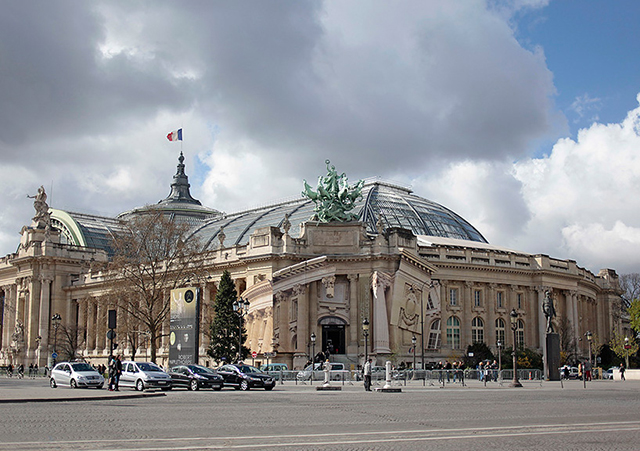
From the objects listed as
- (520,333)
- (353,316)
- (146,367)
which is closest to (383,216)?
(520,333)

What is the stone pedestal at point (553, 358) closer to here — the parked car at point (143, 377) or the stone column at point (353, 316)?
the stone column at point (353, 316)

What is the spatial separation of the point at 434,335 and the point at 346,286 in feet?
46.6

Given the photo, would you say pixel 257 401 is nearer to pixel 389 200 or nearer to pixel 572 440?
pixel 572 440

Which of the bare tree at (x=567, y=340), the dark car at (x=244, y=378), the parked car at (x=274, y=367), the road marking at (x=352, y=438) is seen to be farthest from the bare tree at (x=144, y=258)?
the road marking at (x=352, y=438)

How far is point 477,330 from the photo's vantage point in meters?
95.3

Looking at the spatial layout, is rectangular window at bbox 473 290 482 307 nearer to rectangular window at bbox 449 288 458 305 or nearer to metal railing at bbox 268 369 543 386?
rectangular window at bbox 449 288 458 305

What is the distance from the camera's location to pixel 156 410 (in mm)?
27875

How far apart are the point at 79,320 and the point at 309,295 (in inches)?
1863

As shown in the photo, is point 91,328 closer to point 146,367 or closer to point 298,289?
point 298,289

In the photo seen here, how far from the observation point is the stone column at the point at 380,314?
78.1 meters

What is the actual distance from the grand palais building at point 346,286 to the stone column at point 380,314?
0.11m

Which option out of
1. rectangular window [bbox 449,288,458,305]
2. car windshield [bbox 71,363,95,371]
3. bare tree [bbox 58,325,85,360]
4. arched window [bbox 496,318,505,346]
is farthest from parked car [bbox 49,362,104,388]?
bare tree [bbox 58,325,85,360]

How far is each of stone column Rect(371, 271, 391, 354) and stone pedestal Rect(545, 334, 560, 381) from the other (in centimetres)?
1980

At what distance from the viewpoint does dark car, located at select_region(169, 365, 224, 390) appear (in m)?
48.0
